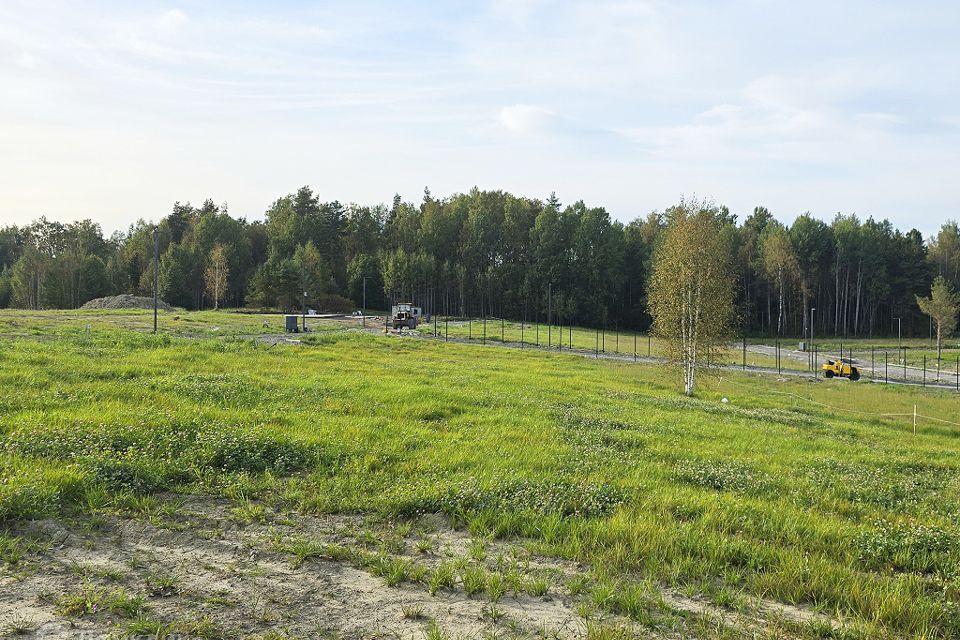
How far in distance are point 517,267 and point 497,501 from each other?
99.0 metres

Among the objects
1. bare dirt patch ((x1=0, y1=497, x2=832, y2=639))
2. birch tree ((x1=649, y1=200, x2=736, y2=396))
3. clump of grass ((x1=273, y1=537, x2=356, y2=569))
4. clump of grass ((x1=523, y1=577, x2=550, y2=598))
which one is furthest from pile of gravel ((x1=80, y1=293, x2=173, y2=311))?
clump of grass ((x1=523, y1=577, x2=550, y2=598))

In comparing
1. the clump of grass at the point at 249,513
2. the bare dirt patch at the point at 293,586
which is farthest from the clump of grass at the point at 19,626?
the clump of grass at the point at 249,513

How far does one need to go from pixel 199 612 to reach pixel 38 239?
425 ft

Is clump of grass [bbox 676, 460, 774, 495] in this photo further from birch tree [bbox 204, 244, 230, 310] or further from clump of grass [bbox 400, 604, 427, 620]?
birch tree [bbox 204, 244, 230, 310]

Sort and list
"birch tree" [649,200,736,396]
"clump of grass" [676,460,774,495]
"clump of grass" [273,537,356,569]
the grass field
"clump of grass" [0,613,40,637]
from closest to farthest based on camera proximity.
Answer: "clump of grass" [0,613,40,637], the grass field, "clump of grass" [273,537,356,569], "clump of grass" [676,460,774,495], "birch tree" [649,200,736,396]

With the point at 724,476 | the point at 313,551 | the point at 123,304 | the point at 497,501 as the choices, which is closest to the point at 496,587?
the point at 313,551

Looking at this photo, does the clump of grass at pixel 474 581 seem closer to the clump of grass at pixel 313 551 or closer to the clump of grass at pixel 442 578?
the clump of grass at pixel 442 578

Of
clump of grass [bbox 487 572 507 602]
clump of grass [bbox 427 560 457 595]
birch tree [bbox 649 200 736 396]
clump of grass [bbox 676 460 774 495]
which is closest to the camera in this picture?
clump of grass [bbox 487 572 507 602]

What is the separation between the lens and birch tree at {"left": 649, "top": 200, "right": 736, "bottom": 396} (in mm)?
28859

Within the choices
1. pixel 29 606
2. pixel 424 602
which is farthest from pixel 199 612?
pixel 424 602

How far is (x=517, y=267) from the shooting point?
347 ft

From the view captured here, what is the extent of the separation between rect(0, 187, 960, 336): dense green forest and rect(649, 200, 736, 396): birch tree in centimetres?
6692

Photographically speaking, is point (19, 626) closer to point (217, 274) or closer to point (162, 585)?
point (162, 585)

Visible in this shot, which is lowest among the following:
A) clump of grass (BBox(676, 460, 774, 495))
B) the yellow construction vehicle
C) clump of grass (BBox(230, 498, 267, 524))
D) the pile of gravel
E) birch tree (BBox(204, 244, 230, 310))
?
the yellow construction vehicle
